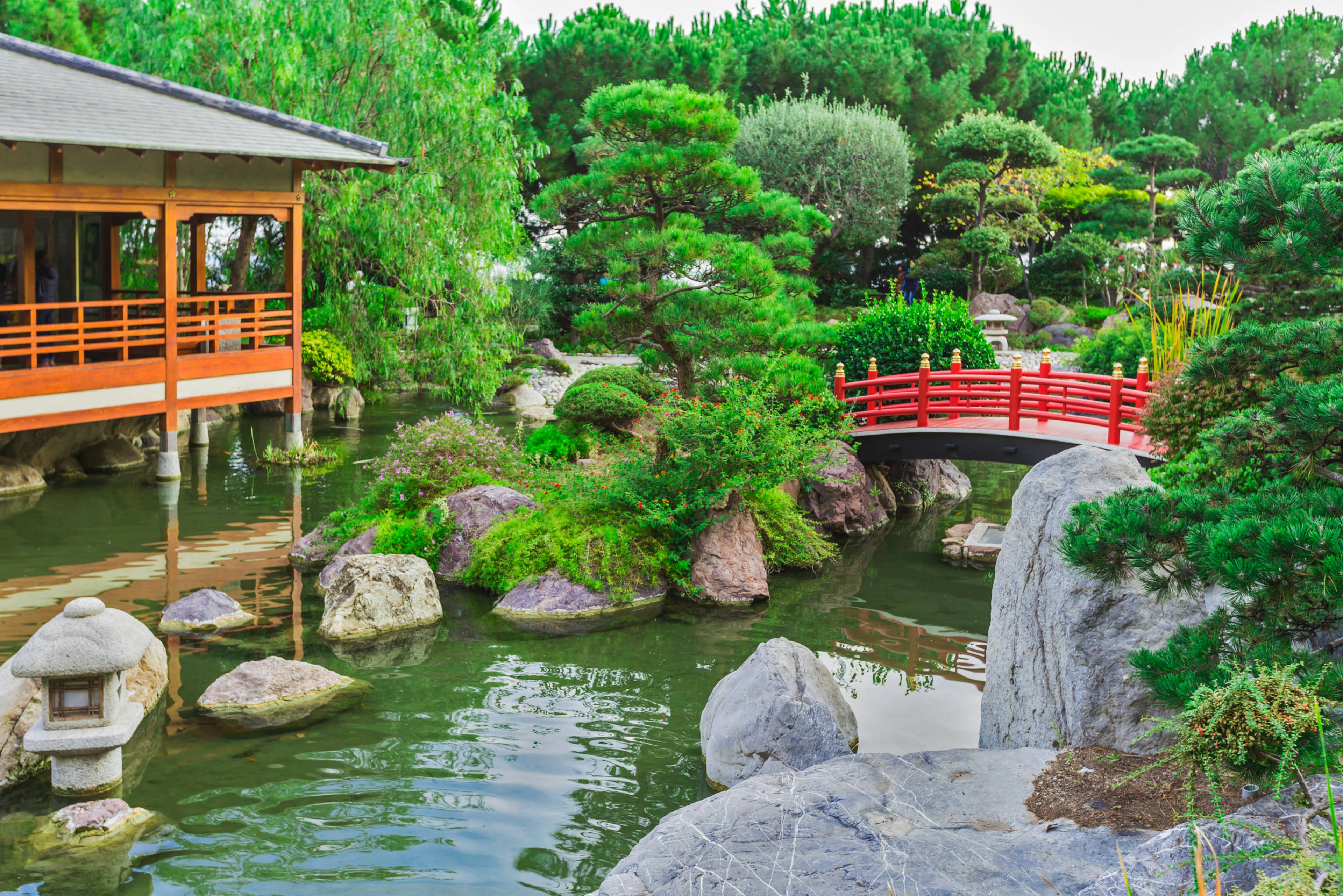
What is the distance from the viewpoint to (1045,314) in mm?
30078

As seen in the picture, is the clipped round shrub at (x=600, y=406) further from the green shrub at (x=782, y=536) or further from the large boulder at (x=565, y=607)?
the large boulder at (x=565, y=607)

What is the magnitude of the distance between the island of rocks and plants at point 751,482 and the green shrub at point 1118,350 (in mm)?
110

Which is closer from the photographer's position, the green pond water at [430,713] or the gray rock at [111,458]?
the green pond water at [430,713]

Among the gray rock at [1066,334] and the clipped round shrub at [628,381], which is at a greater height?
the gray rock at [1066,334]

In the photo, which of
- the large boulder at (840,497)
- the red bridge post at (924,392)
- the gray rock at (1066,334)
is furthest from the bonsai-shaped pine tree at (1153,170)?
the large boulder at (840,497)

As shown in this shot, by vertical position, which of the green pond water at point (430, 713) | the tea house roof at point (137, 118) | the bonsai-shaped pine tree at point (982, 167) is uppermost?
the bonsai-shaped pine tree at point (982, 167)

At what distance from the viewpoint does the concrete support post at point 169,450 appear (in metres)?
15.2

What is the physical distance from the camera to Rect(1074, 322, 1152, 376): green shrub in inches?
616

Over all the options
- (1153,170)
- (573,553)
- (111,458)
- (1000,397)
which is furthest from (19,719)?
(1153,170)

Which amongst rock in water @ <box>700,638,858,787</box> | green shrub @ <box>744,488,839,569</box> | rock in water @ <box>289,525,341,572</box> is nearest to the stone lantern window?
rock in water @ <box>700,638,858,787</box>

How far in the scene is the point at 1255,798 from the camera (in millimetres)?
4652

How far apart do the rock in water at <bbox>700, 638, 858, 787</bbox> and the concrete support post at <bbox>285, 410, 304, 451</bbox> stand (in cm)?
1082

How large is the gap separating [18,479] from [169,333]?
101 inches

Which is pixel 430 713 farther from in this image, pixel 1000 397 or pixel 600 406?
pixel 1000 397
